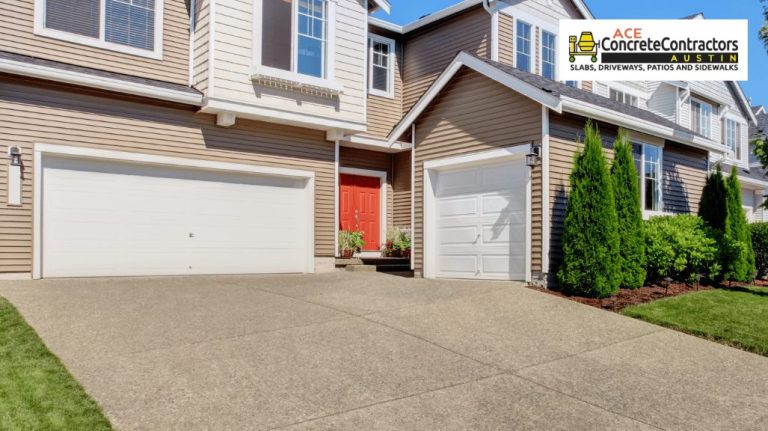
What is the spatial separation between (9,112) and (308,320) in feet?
21.0

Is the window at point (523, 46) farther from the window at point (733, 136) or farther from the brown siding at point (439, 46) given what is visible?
the window at point (733, 136)

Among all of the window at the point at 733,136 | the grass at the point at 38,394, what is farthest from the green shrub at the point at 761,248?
the grass at the point at 38,394

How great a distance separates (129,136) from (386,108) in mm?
7072

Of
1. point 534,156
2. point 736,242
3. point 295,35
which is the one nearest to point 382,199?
point 295,35

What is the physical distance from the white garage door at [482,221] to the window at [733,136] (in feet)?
55.8

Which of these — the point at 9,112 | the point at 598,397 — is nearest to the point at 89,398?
the point at 598,397

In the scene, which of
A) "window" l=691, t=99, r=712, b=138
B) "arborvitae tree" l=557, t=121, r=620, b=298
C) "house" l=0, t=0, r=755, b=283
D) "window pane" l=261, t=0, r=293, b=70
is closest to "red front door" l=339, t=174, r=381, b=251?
"house" l=0, t=0, r=755, b=283

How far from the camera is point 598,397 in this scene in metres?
5.25

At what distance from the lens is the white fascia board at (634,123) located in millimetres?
10172

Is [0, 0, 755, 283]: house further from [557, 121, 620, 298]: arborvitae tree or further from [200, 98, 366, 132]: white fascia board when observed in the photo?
[557, 121, 620, 298]: arborvitae tree

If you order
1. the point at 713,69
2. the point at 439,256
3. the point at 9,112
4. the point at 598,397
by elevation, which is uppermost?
the point at 713,69

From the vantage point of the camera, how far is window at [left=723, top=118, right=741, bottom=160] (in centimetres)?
2390

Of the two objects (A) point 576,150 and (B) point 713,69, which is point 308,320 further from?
(B) point 713,69

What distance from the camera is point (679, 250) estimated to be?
10.7 metres
